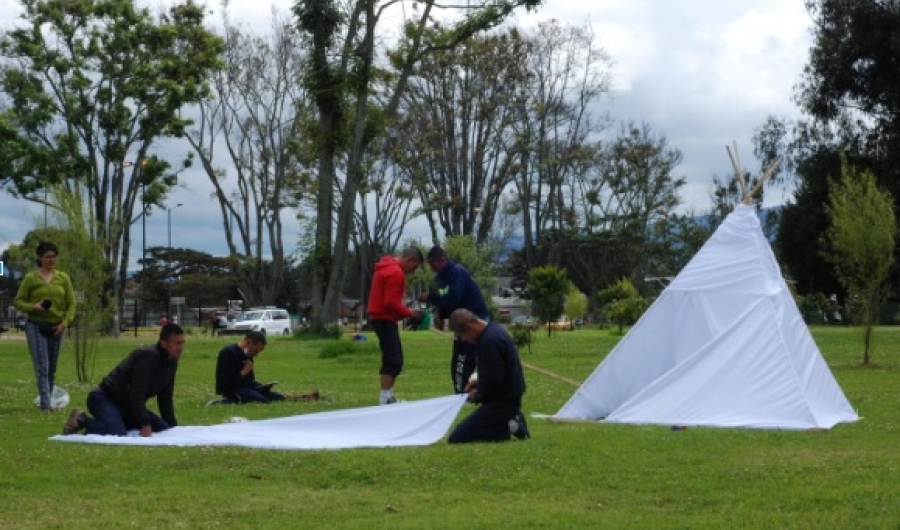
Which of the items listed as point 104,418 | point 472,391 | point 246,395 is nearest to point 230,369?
point 246,395

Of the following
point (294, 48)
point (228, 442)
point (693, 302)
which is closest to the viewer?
point (228, 442)

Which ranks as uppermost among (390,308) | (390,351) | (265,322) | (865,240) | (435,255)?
(865,240)

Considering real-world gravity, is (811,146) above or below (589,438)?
above

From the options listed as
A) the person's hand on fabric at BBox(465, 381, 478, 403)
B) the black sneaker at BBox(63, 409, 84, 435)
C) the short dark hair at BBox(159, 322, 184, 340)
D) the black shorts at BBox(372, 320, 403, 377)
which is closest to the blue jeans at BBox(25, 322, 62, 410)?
the black sneaker at BBox(63, 409, 84, 435)

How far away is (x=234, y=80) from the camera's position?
65500 millimetres

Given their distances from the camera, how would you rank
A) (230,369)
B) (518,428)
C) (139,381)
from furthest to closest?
(230,369) → (139,381) → (518,428)

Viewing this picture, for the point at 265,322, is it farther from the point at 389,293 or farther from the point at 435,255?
the point at 435,255

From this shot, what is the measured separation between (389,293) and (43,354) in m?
4.00

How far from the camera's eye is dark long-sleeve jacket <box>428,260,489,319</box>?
16156mm

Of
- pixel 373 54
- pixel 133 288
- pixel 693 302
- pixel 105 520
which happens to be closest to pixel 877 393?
pixel 693 302

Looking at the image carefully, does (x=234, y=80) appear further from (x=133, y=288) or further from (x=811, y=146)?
(x=133, y=288)

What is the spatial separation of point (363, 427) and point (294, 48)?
52592mm

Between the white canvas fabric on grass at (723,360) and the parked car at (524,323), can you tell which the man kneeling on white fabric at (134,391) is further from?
the parked car at (524,323)

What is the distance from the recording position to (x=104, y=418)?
12773 millimetres
